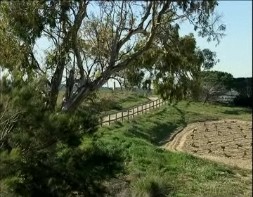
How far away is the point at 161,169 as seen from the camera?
21.0 metres

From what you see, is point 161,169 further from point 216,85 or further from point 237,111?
point 216,85

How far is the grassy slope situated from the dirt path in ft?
4.61

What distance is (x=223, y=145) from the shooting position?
1184 inches

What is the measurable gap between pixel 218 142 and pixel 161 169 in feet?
36.6

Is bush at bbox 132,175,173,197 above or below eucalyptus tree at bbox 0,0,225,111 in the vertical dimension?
below

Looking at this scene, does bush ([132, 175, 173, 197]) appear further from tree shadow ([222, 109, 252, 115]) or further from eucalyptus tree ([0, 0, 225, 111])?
tree shadow ([222, 109, 252, 115])

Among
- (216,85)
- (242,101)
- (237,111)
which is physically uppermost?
(216,85)

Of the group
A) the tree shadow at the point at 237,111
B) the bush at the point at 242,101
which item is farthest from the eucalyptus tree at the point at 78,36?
the bush at the point at 242,101

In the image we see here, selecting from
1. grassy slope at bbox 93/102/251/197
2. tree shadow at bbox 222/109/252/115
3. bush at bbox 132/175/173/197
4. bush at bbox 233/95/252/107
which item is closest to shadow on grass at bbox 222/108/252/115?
tree shadow at bbox 222/109/252/115

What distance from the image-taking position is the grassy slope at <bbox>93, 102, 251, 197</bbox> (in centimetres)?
1678

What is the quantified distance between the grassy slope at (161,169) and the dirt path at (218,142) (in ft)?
4.61

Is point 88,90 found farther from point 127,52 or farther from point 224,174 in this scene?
point 224,174

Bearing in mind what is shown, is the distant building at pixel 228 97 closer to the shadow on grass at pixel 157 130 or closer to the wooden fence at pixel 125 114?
the wooden fence at pixel 125 114

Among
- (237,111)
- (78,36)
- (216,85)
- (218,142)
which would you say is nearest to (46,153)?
(78,36)
